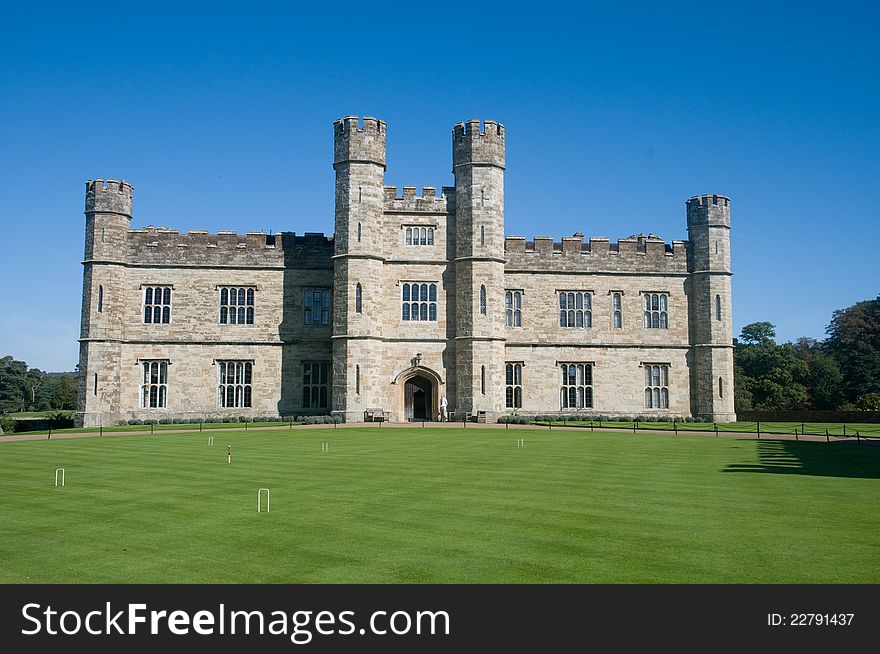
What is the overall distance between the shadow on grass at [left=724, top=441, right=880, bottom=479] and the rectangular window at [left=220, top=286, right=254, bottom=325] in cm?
2629

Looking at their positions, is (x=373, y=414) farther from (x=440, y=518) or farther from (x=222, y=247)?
(x=440, y=518)

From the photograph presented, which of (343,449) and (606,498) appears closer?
(606,498)

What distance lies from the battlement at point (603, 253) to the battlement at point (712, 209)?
1832 millimetres

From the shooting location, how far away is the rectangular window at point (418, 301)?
39.3 m

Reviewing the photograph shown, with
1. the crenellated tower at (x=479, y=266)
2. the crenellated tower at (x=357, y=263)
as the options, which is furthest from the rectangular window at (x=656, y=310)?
the crenellated tower at (x=357, y=263)

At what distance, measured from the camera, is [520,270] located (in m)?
41.3

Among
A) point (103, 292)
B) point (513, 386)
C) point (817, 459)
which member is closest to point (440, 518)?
point (817, 459)

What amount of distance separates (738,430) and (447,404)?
14303 mm

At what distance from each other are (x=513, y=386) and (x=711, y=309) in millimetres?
11916

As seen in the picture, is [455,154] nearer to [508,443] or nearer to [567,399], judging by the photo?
[567,399]

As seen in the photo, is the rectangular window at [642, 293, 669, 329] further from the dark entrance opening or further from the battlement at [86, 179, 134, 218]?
the battlement at [86, 179, 134, 218]

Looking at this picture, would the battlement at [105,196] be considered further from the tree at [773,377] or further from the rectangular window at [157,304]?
the tree at [773,377]

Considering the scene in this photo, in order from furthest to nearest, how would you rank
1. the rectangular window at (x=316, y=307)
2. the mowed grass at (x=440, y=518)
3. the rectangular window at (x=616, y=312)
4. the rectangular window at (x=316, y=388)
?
the rectangular window at (x=616, y=312) → the rectangular window at (x=316, y=307) → the rectangular window at (x=316, y=388) → the mowed grass at (x=440, y=518)

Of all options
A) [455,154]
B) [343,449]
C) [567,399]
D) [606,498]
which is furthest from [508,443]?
[455,154]
